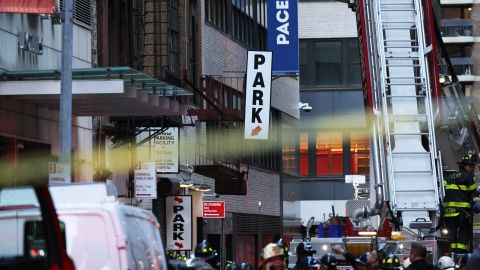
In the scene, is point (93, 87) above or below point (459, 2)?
below

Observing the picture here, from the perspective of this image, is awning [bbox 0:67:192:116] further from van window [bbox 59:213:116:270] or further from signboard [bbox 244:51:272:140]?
signboard [bbox 244:51:272:140]

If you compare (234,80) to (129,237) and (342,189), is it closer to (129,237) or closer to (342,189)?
(342,189)

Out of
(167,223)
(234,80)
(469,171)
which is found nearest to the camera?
(469,171)

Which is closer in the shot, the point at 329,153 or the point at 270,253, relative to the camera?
the point at 270,253

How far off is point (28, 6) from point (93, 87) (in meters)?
1.81

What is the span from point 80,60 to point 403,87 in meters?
7.41

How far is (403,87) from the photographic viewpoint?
22.9 m

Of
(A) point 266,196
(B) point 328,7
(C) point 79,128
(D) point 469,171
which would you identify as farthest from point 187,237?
(B) point 328,7

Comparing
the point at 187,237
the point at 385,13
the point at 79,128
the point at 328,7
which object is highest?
the point at 328,7

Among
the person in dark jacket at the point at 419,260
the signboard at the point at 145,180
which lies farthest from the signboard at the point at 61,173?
the signboard at the point at 145,180

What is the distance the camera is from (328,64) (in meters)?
65.9

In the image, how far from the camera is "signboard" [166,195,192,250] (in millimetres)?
30312

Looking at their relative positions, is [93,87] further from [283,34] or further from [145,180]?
[283,34]

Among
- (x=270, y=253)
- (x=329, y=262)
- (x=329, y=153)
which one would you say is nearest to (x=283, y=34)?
(x=329, y=153)
